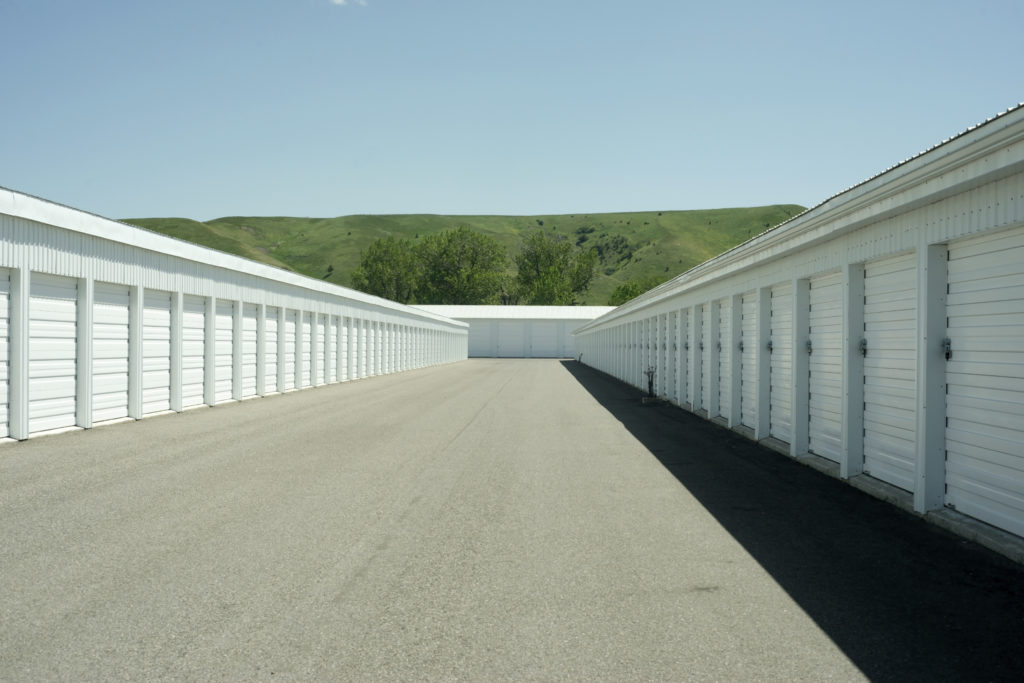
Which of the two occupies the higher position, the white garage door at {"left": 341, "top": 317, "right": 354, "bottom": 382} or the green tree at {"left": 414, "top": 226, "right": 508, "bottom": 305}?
the green tree at {"left": 414, "top": 226, "right": 508, "bottom": 305}

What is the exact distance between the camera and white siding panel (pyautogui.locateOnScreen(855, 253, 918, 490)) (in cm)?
807

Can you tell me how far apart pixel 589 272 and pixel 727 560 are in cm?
12269

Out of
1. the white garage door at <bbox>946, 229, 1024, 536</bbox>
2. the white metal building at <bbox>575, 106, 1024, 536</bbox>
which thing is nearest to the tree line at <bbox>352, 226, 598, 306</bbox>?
the white metal building at <bbox>575, 106, 1024, 536</bbox>

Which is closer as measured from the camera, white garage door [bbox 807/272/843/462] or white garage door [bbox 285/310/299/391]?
white garage door [bbox 807/272/843/462]

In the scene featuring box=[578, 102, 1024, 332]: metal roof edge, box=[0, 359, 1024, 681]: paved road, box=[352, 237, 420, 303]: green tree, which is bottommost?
box=[0, 359, 1024, 681]: paved road

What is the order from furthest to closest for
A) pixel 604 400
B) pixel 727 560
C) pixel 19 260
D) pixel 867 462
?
pixel 604 400
pixel 19 260
pixel 867 462
pixel 727 560

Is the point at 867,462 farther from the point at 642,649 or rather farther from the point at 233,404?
the point at 233,404

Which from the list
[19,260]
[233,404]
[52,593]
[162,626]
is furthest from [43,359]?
[162,626]

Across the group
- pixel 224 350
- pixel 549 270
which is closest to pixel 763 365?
pixel 224 350

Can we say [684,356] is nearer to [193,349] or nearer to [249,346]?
[249,346]

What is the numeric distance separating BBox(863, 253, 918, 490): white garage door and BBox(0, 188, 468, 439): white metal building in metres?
12.8

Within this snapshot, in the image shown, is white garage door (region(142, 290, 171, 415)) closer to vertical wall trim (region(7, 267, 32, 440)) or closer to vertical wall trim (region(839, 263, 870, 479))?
vertical wall trim (region(7, 267, 32, 440))

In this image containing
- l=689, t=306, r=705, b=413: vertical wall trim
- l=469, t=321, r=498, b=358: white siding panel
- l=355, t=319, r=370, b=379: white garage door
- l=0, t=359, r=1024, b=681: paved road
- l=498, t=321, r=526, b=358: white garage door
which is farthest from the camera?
l=469, t=321, r=498, b=358: white siding panel

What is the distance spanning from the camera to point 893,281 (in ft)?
28.1
